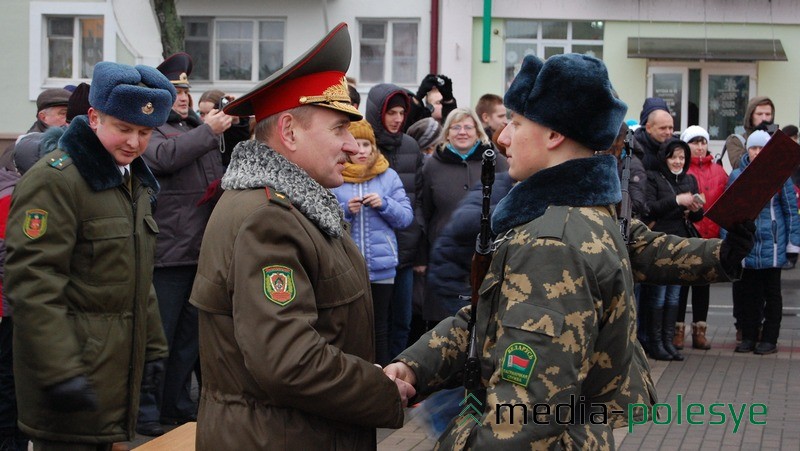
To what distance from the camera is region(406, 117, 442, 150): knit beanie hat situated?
9.64m

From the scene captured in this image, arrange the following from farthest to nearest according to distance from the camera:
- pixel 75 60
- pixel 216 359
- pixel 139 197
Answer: pixel 75 60 < pixel 139 197 < pixel 216 359

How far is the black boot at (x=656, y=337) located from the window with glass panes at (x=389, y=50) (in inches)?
534

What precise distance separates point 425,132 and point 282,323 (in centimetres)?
689

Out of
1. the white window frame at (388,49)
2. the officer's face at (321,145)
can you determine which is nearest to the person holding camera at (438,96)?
the officer's face at (321,145)

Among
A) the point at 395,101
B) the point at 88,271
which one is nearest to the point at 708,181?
the point at 395,101

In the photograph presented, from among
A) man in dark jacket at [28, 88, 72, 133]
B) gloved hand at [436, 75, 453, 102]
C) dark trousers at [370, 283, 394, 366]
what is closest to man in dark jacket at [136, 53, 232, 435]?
man in dark jacket at [28, 88, 72, 133]

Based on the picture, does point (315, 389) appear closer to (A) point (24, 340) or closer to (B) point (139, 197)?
(A) point (24, 340)

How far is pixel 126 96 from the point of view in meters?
4.51

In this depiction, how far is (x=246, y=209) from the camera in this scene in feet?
10.0

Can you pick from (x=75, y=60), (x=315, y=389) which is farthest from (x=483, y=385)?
(x=75, y=60)

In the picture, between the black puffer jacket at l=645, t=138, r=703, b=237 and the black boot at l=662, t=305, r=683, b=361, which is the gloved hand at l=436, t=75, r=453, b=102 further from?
the black boot at l=662, t=305, r=683, b=361

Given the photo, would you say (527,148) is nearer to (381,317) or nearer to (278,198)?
(278,198)

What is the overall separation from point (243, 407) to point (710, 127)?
65.8 feet

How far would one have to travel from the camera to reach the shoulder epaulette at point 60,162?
4.40 metres
